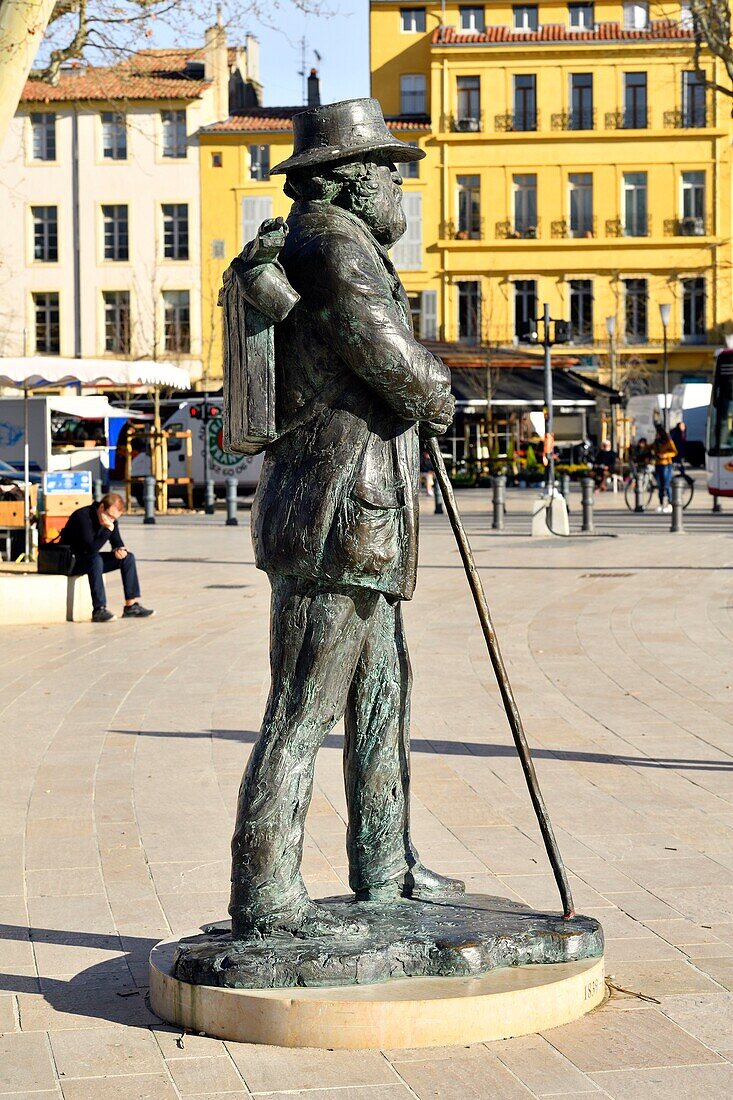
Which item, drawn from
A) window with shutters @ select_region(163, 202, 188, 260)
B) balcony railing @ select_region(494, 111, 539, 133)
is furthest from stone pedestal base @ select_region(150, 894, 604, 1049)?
balcony railing @ select_region(494, 111, 539, 133)

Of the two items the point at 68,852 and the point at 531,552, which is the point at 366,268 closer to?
the point at 68,852

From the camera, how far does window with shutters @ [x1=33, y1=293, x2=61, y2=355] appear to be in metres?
55.8

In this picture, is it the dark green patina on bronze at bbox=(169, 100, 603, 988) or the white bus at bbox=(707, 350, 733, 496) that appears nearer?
the dark green patina on bronze at bbox=(169, 100, 603, 988)

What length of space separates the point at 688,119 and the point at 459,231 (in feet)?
28.6

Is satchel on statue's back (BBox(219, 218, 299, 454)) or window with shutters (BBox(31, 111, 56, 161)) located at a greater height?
window with shutters (BBox(31, 111, 56, 161))

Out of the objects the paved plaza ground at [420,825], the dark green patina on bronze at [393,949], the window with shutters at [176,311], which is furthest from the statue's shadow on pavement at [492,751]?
the window with shutters at [176,311]

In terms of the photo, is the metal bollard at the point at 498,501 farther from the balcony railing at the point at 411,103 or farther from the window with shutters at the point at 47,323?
the balcony railing at the point at 411,103

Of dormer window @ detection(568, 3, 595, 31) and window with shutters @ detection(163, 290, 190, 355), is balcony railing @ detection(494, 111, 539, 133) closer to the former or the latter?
dormer window @ detection(568, 3, 595, 31)

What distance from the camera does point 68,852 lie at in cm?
611

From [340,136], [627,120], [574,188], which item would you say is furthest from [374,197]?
[627,120]

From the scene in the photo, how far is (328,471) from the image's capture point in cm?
421

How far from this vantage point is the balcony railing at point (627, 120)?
56.3m

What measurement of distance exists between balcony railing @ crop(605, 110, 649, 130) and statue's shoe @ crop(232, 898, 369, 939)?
54726 mm

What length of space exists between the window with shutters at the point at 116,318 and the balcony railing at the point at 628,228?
53.7ft
